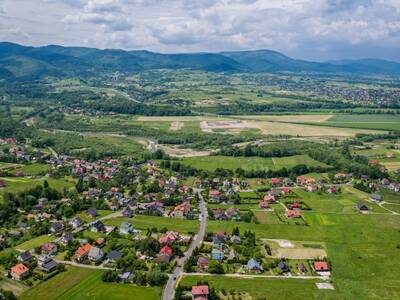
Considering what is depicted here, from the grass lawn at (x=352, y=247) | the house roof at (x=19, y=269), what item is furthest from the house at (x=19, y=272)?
the grass lawn at (x=352, y=247)

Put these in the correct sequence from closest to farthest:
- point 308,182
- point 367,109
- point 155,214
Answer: point 155,214
point 308,182
point 367,109

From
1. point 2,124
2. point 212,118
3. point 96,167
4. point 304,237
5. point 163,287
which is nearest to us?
point 163,287

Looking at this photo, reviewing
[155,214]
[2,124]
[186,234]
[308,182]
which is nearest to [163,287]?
[186,234]

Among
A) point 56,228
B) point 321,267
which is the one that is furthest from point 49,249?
point 321,267

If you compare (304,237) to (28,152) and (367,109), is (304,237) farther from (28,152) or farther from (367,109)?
(367,109)

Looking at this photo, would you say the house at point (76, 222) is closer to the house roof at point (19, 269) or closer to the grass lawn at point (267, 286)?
the house roof at point (19, 269)

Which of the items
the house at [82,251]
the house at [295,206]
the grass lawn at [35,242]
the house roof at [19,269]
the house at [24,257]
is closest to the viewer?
the house roof at [19,269]
